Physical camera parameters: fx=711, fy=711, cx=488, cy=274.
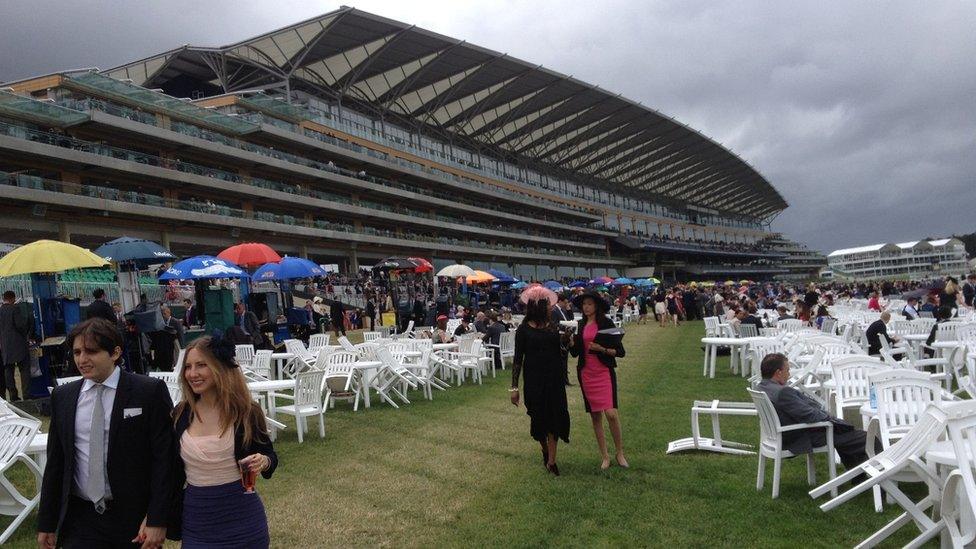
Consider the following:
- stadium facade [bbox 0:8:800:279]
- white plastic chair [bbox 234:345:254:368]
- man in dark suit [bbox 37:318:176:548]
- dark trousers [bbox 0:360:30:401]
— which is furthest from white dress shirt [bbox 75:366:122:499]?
stadium facade [bbox 0:8:800:279]

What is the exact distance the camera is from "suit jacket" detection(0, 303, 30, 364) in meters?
10.7

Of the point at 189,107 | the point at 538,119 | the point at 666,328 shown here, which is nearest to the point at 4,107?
the point at 189,107

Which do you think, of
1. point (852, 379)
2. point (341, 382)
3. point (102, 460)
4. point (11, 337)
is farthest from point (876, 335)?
point (11, 337)

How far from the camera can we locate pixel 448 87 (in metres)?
60.8

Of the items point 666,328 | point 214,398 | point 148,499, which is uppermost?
point 214,398

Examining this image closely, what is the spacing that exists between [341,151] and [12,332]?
140ft

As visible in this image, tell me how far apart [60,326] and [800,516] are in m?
11.7

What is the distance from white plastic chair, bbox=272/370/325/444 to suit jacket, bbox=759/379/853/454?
17.3 ft

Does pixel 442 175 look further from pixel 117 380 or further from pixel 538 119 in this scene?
pixel 117 380

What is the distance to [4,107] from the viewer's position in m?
31.5

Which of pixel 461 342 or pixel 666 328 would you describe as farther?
pixel 666 328

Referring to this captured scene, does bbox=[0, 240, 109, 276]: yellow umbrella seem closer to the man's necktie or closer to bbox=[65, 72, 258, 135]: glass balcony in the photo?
the man's necktie

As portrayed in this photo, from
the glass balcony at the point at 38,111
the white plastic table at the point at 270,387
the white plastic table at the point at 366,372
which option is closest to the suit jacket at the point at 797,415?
the white plastic table at the point at 270,387

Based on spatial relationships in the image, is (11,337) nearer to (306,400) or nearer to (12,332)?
(12,332)
